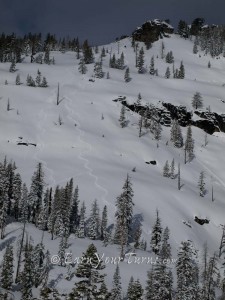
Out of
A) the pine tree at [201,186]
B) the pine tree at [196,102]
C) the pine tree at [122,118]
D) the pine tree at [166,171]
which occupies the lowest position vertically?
the pine tree at [201,186]

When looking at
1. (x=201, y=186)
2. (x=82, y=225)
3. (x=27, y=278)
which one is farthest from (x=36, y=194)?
(x=201, y=186)

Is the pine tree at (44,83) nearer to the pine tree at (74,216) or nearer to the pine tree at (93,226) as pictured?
the pine tree at (74,216)

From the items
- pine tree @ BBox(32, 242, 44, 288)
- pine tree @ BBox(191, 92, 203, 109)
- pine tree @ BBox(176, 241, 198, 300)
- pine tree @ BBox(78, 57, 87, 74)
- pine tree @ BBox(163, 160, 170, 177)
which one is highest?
pine tree @ BBox(78, 57, 87, 74)

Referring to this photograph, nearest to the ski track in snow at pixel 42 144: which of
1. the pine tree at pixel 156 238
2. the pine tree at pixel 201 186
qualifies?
the pine tree at pixel 156 238

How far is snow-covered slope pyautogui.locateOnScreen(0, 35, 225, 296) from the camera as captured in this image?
93938 millimetres

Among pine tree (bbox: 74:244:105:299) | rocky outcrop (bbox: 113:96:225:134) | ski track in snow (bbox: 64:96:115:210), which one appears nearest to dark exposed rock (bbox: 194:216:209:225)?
ski track in snow (bbox: 64:96:115:210)

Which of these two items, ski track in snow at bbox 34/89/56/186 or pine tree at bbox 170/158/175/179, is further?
pine tree at bbox 170/158/175/179

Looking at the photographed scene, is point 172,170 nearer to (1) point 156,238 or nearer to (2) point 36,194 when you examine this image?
(1) point 156,238

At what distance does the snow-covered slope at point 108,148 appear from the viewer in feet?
308

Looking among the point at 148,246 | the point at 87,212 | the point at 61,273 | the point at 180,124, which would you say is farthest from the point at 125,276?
the point at 180,124

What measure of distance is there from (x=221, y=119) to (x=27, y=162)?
256 feet

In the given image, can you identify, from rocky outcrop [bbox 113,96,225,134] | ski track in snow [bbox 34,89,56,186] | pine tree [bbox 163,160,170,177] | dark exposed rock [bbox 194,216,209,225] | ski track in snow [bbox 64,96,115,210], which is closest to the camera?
ski track in snow [bbox 64,96,115,210]

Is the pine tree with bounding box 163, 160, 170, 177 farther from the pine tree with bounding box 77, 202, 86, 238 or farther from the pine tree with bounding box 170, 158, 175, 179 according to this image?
the pine tree with bounding box 77, 202, 86, 238

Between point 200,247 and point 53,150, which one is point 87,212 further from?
point 53,150
